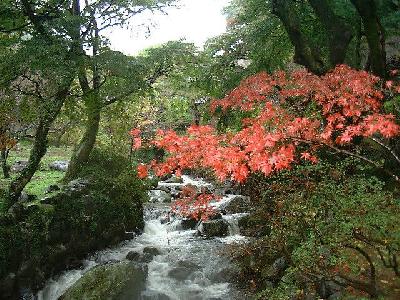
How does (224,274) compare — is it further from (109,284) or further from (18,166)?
(18,166)

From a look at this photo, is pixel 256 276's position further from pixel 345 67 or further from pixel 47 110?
→ pixel 47 110

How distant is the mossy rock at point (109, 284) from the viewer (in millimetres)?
8055

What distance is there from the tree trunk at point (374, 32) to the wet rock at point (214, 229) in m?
7.06

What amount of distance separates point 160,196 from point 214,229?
5.39 m

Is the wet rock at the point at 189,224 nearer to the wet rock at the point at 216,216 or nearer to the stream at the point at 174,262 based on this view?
the stream at the point at 174,262

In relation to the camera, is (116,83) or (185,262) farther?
(116,83)

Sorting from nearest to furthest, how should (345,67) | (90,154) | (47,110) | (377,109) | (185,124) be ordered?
(377,109) → (345,67) → (47,110) → (90,154) → (185,124)

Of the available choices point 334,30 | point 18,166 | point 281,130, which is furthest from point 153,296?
point 18,166

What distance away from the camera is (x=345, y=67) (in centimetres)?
823

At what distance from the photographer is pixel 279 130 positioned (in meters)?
5.95

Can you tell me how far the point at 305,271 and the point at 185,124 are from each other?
67.4ft

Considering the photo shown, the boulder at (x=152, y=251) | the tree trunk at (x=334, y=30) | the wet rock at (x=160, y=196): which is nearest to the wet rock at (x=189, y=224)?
the boulder at (x=152, y=251)

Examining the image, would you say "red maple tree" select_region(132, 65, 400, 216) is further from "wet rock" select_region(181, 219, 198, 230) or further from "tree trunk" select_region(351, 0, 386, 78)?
"wet rock" select_region(181, 219, 198, 230)

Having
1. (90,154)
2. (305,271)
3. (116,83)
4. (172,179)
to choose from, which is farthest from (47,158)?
(305,271)
